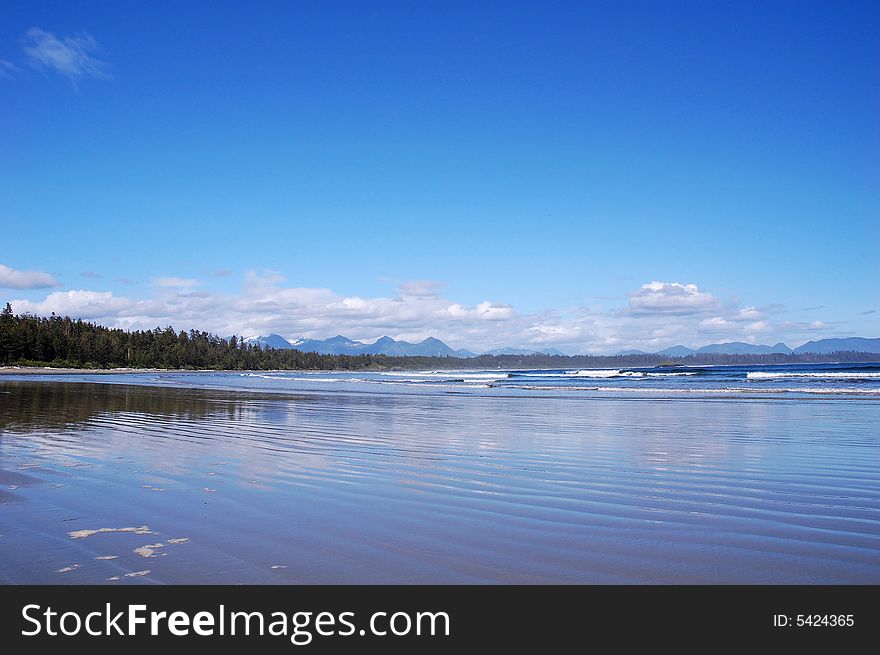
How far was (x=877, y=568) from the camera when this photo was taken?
4586mm

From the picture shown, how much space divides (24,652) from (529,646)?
2.88 meters

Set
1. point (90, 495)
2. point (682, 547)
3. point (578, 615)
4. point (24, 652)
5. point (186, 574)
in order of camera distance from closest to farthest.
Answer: point (24, 652)
point (578, 615)
point (186, 574)
point (682, 547)
point (90, 495)

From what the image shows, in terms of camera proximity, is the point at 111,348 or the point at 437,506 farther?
the point at 111,348

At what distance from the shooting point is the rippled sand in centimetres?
456

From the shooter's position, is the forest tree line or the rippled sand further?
the forest tree line

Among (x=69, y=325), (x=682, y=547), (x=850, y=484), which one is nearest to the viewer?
(x=682, y=547)

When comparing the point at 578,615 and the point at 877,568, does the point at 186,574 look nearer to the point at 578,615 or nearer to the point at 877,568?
the point at 578,615

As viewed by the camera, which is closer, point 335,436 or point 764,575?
point 764,575

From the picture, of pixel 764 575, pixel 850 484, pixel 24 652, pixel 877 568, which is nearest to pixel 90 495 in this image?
pixel 24 652

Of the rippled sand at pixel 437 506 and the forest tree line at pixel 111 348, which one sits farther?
the forest tree line at pixel 111 348

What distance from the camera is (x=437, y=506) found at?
261 inches

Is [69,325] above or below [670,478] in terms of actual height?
above

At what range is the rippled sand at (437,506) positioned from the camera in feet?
15.0

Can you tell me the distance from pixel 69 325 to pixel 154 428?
447ft
